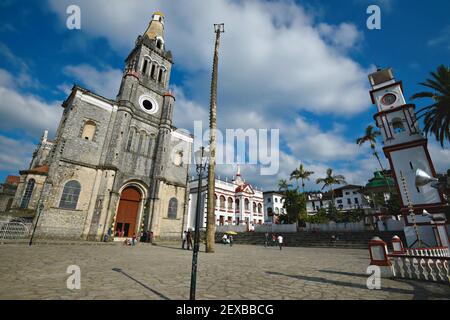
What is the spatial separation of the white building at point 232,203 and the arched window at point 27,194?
23334 mm

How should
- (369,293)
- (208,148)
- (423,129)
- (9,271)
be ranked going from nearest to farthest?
(369,293) < (208,148) < (9,271) < (423,129)

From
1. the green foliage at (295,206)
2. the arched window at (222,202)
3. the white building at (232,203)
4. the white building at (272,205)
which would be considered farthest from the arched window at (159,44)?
the white building at (272,205)

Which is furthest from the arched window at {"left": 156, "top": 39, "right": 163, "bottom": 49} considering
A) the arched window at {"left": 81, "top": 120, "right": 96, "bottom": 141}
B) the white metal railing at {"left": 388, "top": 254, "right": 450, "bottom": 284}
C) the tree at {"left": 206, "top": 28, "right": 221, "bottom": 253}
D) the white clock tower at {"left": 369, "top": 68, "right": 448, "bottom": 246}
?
the white metal railing at {"left": 388, "top": 254, "right": 450, "bottom": 284}

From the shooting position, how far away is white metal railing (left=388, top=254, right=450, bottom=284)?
6.39m

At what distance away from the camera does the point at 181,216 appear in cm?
2620

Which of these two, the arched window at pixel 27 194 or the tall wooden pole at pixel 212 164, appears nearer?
the tall wooden pole at pixel 212 164

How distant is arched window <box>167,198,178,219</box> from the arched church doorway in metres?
3.69

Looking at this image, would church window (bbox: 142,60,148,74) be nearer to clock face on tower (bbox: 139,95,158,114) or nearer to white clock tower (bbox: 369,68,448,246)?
clock face on tower (bbox: 139,95,158,114)

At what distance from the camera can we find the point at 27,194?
2434 cm

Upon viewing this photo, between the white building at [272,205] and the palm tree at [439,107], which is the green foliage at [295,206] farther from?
the palm tree at [439,107]

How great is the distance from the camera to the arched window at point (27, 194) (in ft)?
79.6
